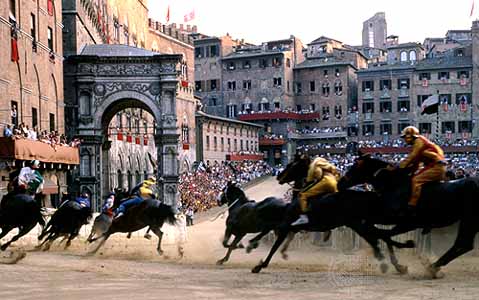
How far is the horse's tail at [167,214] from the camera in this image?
71.1 feet

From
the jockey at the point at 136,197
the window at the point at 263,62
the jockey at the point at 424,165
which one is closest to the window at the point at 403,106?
the window at the point at 263,62

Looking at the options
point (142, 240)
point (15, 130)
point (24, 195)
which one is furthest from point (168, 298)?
point (15, 130)

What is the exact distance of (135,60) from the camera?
45125mm

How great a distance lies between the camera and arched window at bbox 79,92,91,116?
44844mm

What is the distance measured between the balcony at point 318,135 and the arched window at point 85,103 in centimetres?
5288

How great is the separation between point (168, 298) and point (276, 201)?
25.1 ft

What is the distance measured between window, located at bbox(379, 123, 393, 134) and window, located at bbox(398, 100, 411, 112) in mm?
2263

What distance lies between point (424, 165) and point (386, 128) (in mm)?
79419

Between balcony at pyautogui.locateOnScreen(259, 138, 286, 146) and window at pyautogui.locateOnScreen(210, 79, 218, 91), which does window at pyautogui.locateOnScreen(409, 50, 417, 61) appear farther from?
window at pyautogui.locateOnScreen(210, 79, 218, 91)

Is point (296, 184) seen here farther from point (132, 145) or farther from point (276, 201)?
point (132, 145)

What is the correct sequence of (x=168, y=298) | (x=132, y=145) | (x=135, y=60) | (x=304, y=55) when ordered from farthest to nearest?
(x=304, y=55)
(x=132, y=145)
(x=135, y=60)
(x=168, y=298)

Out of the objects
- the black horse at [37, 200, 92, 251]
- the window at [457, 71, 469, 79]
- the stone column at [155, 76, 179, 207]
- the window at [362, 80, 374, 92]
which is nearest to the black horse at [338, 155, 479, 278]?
the black horse at [37, 200, 92, 251]

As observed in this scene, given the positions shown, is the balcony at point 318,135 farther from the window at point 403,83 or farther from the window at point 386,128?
the window at point 403,83

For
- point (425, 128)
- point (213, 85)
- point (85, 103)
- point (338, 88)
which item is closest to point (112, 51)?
point (85, 103)
